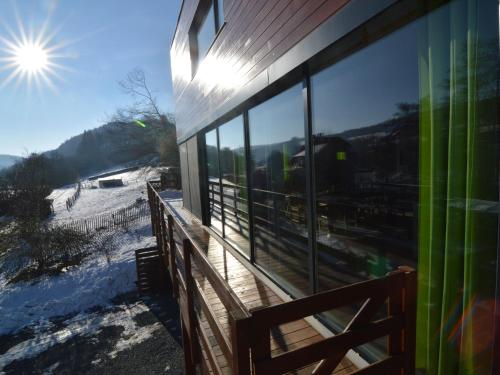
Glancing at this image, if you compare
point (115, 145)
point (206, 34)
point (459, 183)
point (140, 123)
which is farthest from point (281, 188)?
point (115, 145)

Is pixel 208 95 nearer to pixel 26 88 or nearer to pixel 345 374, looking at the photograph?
pixel 345 374

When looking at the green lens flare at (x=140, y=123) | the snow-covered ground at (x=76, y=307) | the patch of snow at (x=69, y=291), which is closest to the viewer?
the snow-covered ground at (x=76, y=307)

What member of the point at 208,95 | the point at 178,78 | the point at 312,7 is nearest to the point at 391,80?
the point at 312,7

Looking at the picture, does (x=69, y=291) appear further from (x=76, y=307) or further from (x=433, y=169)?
(x=433, y=169)

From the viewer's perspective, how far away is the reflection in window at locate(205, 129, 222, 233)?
621 centimetres

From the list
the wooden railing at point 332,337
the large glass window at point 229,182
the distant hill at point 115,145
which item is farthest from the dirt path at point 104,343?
the distant hill at point 115,145

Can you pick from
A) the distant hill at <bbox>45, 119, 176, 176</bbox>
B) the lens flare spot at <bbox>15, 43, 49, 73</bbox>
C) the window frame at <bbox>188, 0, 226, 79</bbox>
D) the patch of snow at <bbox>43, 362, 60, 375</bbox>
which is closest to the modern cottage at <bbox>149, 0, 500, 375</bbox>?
the window frame at <bbox>188, 0, 226, 79</bbox>

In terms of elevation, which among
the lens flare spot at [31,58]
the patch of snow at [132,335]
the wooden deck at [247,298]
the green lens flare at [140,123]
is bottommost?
the patch of snow at [132,335]

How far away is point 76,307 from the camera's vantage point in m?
7.78

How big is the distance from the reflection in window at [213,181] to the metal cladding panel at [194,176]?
0.55m

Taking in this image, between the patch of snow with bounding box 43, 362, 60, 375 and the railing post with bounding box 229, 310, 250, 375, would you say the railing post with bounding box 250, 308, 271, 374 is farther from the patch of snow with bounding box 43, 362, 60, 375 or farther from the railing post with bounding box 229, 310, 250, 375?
the patch of snow with bounding box 43, 362, 60, 375

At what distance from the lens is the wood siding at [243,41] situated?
255 cm

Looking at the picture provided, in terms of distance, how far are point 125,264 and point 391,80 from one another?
10.1m

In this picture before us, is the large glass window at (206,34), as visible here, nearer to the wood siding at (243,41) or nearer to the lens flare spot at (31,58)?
the wood siding at (243,41)
